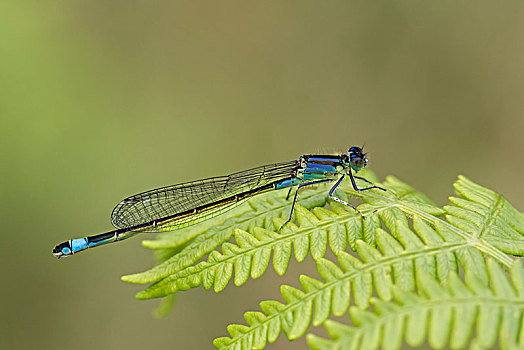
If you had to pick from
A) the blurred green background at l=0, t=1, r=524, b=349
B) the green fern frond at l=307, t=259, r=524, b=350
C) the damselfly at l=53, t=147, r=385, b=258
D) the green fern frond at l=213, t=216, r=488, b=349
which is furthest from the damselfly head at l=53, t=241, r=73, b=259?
the blurred green background at l=0, t=1, r=524, b=349

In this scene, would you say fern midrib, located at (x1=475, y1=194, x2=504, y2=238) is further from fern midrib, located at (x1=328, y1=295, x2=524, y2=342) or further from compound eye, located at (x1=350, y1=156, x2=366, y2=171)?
compound eye, located at (x1=350, y1=156, x2=366, y2=171)

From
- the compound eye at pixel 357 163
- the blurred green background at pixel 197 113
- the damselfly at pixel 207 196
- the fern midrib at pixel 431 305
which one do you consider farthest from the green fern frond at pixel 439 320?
the blurred green background at pixel 197 113

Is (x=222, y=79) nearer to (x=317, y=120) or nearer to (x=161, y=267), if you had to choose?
(x=317, y=120)

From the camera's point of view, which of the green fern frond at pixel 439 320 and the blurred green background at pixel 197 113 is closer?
the green fern frond at pixel 439 320

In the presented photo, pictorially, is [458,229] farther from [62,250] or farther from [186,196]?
[62,250]

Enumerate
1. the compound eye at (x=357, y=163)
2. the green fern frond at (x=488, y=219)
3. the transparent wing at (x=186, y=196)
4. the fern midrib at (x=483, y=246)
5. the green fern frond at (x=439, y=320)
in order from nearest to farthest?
the green fern frond at (x=439, y=320) < the fern midrib at (x=483, y=246) < the green fern frond at (x=488, y=219) < the compound eye at (x=357, y=163) < the transparent wing at (x=186, y=196)

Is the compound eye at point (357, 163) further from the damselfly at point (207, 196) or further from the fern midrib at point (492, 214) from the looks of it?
the fern midrib at point (492, 214)
